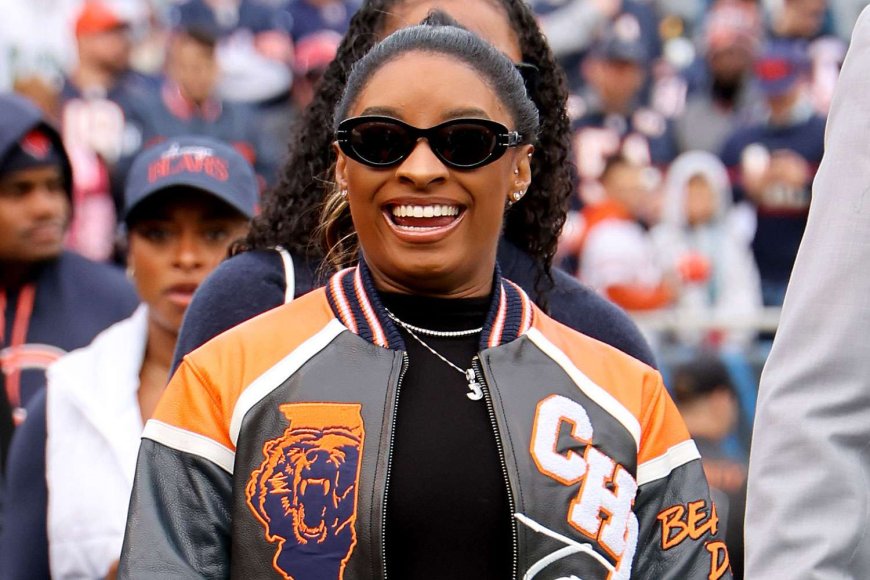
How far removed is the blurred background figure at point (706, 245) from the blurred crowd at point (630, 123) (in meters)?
0.01

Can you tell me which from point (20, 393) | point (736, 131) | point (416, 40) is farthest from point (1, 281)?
point (736, 131)

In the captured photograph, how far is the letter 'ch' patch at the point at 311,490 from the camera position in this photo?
264cm

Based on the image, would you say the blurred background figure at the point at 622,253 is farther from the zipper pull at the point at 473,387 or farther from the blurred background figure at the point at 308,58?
the zipper pull at the point at 473,387

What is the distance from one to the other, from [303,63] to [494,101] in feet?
30.8

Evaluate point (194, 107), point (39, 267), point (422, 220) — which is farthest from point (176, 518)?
point (194, 107)

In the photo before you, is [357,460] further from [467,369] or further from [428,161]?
[428,161]

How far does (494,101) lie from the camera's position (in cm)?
294

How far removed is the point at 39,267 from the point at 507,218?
2.72m

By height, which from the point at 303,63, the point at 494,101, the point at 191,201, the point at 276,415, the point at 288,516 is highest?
the point at 303,63

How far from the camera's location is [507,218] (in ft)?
11.7

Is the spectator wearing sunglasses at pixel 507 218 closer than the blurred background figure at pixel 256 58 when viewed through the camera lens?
Yes

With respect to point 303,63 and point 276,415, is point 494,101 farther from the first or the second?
point 303,63

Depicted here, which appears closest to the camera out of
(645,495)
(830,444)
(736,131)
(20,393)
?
(830,444)

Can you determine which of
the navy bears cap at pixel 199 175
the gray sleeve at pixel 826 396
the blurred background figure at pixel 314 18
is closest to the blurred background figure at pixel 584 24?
the blurred background figure at pixel 314 18
